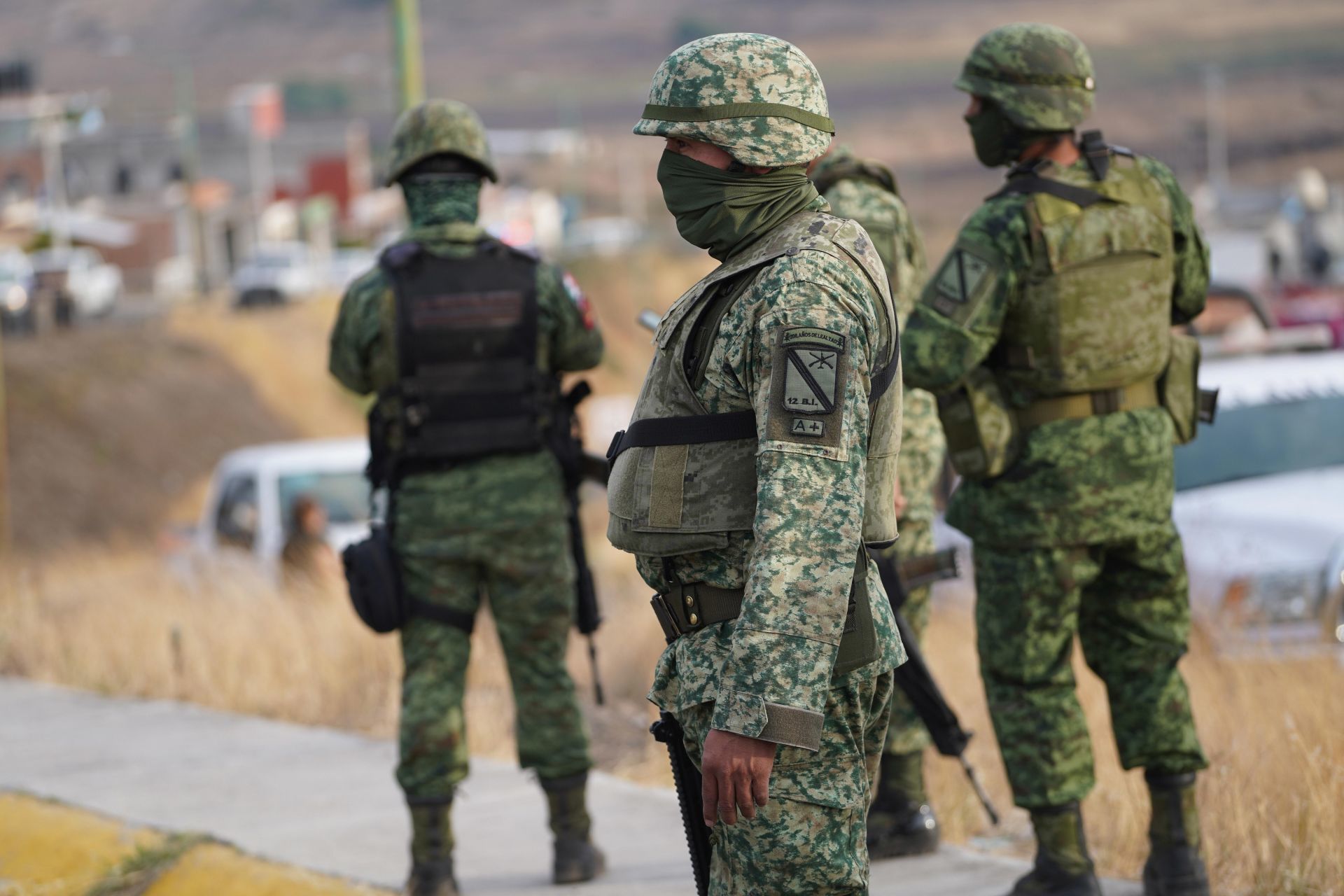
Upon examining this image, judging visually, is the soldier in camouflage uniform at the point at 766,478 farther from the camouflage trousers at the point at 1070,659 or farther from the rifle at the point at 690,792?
the camouflage trousers at the point at 1070,659

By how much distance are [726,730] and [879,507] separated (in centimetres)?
52

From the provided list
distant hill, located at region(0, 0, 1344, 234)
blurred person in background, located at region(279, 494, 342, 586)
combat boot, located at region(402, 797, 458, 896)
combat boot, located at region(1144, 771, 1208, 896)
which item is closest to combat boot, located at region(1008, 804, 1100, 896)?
combat boot, located at region(1144, 771, 1208, 896)

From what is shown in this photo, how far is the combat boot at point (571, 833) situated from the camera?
4730 mm

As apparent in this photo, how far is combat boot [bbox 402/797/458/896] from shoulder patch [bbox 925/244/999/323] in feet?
6.17

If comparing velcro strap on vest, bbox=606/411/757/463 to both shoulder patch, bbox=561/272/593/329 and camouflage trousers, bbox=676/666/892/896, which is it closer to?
camouflage trousers, bbox=676/666/892/896

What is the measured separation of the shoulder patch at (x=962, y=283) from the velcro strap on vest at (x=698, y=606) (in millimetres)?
1395

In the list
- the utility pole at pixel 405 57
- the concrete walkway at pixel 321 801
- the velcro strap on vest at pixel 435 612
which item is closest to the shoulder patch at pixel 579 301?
the velcro strap on vest at pixel 435 612

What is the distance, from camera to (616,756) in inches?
252

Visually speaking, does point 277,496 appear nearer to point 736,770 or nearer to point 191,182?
point 736,770

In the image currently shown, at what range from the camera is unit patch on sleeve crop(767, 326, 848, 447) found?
2.69 meters

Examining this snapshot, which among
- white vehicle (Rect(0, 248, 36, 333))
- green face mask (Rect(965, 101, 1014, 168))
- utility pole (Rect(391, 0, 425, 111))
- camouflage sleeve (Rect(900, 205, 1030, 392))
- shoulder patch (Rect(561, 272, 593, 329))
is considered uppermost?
white vehicle (Rect(0, 248, 36, 333))

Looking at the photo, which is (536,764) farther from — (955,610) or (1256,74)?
(1256,74)

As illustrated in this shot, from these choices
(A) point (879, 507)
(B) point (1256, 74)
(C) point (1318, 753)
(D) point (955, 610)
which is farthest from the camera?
(B) point (1256, 74)

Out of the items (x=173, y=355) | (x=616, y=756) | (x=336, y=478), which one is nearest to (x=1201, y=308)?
(x=616, y=756)
